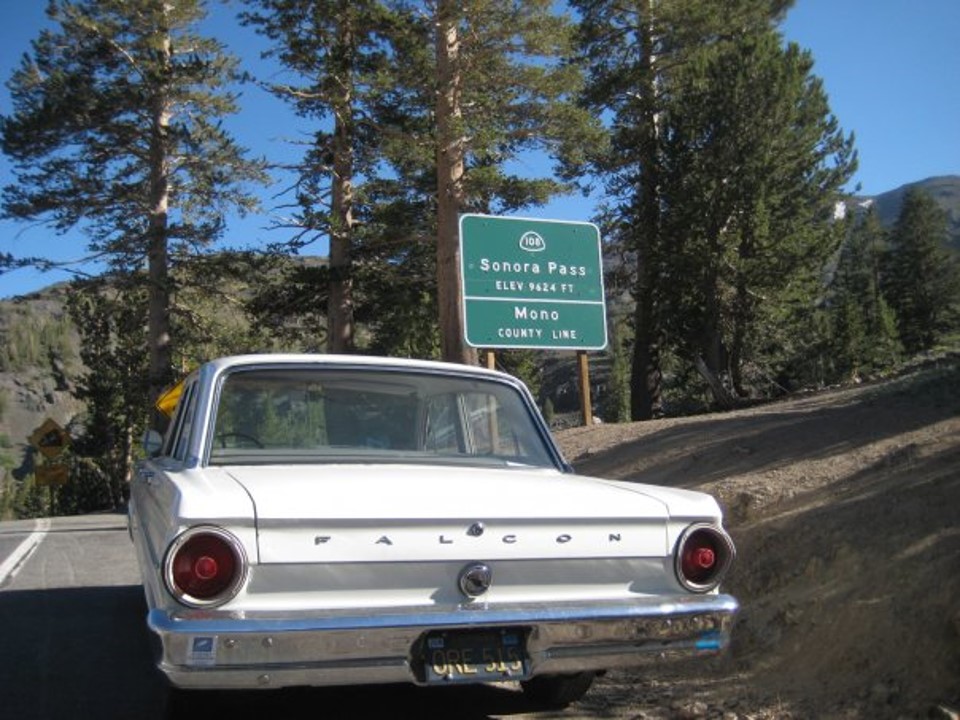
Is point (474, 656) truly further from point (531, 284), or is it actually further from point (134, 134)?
point (134, 134)

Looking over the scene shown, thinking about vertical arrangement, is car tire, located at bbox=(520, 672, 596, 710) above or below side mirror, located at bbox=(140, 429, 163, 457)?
below

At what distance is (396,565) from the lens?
135 inches

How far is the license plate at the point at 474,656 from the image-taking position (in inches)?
136

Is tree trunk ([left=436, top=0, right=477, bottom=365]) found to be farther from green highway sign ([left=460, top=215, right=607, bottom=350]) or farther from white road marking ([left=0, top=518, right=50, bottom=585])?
white road marking ([left=0, top=518, right=50, bottom=585])

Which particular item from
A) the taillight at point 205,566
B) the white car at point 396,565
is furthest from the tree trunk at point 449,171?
the taillight at point 205,566

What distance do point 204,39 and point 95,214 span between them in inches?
247

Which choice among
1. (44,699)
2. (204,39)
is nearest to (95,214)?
(204,39)

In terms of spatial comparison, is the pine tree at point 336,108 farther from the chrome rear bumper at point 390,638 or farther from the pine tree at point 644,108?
the chrome rear bumper at point 390,638

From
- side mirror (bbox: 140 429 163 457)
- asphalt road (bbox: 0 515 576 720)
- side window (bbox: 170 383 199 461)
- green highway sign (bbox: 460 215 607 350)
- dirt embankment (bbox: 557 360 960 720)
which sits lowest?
asphalt road (bbox: 0 515 576 720)

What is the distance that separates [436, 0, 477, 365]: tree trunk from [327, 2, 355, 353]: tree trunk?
4187mm

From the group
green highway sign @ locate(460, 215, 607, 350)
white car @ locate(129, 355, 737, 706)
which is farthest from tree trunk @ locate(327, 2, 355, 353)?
white car @ locate(129, 355, 737, 706)

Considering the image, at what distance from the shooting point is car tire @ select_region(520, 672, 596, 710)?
4680 mm

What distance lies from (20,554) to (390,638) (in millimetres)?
10474

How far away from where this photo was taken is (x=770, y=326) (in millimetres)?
24656
